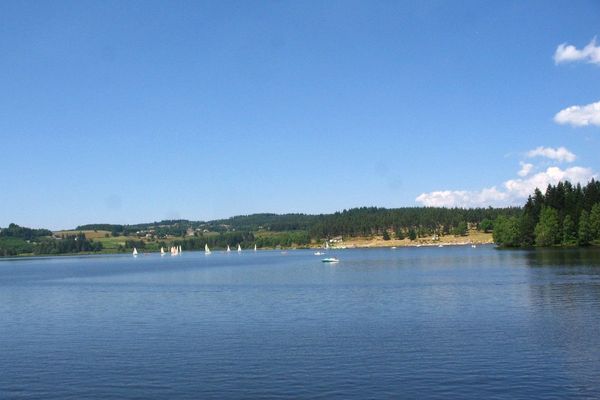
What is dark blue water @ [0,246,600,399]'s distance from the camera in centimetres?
3184

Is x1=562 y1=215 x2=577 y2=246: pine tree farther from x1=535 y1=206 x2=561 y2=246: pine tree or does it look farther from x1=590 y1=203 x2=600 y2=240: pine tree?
x1=590 y1=203 x2=600 y2=240: pine tree

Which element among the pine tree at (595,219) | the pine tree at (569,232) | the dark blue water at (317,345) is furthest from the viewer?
the pine tree at (569,232)

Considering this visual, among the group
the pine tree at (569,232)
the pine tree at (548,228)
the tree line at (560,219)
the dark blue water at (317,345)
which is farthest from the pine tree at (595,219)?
the dark blue water at (317,345)

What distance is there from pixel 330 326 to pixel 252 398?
816 inches

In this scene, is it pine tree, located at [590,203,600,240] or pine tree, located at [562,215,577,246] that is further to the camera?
pine tree, located at [562,215,577,246]

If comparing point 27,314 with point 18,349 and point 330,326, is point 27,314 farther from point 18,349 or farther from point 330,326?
point 330,326

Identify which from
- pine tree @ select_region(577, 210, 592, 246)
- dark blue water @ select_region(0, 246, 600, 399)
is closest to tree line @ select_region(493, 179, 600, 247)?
pine tree @ select_region(577, 210, 592, 246)

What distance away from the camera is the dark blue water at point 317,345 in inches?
1254

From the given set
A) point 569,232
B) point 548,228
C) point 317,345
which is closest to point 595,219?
point 569,232

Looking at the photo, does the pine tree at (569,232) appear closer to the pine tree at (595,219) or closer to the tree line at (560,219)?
the tree line at (560,219)

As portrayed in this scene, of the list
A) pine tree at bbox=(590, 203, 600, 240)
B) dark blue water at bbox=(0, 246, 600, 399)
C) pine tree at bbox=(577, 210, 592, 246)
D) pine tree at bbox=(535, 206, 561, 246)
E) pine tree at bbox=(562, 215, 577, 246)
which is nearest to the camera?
dark blue water at bbox=(0, 246, 600, 399)

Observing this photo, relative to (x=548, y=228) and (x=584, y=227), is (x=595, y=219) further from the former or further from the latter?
(x=548, y=228)

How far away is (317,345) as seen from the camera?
42250mm

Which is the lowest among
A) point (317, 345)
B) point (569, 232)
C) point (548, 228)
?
point (317, 345)
